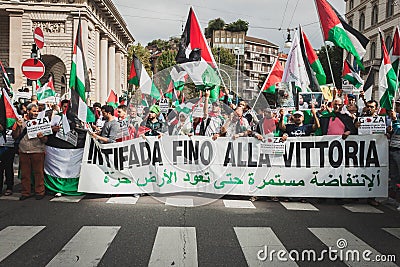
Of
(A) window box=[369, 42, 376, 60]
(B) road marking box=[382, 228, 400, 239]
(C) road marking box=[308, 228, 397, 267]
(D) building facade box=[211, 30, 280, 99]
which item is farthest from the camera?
(D) building facade box=[211, 30, 280, 99]

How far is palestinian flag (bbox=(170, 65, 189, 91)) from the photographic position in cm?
891

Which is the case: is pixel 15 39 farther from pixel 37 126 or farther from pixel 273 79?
pixel 37 126

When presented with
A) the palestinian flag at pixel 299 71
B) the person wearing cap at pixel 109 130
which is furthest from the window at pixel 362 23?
the person wearing cap at pixel 109 130

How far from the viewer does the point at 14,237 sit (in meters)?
6.19

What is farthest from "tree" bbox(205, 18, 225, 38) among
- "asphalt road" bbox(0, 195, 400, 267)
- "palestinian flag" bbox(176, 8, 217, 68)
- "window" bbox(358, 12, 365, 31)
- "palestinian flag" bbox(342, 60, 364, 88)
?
"asphalt road" bbox(0, 195, 400, 267)

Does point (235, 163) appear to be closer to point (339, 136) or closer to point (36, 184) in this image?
point (339, 136)

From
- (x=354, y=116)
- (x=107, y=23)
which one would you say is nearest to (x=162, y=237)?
(x=354, y=116)

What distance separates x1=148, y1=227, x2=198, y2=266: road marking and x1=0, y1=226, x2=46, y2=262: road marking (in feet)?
5.56

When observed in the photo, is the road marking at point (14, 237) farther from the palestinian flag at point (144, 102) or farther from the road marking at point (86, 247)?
the palestinian flag at point (144, 102)

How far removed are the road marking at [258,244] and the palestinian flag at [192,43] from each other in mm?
4204

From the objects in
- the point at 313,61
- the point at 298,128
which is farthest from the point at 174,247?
the point at 313,61

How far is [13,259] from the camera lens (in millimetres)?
5281

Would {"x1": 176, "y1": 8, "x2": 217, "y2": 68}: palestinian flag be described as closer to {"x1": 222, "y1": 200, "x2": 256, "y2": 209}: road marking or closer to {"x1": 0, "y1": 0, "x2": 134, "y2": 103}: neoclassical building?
{"x1": 222, "y1": 200, "x2": 256, "y2": 209}: road marking

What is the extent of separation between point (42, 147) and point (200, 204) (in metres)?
3.32
